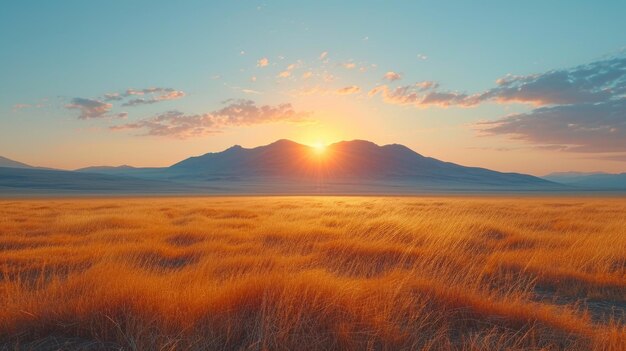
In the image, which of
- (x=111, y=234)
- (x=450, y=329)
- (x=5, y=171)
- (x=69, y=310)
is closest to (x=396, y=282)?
(x=450, y=329)

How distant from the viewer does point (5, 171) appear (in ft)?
454

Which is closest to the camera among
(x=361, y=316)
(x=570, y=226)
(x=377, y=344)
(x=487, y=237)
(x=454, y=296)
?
(x=377, y=344)

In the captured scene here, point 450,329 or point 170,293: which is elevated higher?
point 170,293

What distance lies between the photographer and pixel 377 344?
3.82 metres

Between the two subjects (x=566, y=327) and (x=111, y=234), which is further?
(x=111, y=234)

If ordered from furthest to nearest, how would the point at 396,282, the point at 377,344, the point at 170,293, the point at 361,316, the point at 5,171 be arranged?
the point at 5,171 < the point at 396,282 < the point at 170,293 < the point at 361,316 < the point at 377,344

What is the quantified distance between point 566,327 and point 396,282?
201 centimetres

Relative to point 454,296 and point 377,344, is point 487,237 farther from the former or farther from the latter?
point 377,344

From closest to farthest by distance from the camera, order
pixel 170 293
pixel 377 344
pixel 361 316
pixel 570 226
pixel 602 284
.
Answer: pixel 377 344
pixel 361 316
pixel 170 293
pixel 602 284
pixel 570 226

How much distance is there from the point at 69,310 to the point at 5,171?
17077cm

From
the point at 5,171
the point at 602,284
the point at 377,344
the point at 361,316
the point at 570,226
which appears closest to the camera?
the point at 377,344

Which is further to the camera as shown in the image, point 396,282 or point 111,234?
point 111,234

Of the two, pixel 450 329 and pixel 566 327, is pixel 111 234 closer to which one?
pixel 450 329

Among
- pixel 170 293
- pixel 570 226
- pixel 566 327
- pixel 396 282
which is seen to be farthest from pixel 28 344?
pixel 570 226
